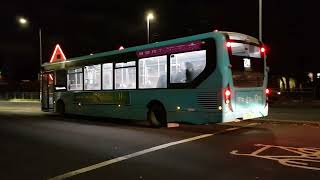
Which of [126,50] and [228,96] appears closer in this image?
[228,96]

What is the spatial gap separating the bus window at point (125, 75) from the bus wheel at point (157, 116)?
137 centimetres

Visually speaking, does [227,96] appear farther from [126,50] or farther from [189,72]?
[126,50]

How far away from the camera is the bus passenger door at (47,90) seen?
2614 centimetres

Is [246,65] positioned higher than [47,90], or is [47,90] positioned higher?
[246,65]

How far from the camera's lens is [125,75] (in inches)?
765

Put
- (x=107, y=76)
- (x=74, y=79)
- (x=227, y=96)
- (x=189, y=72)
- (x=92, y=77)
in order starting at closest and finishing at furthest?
(x=227, y=96) → (x=189, y=72) → (x=107, y=76) → (x=92, y=77) → (x=74, y=79)

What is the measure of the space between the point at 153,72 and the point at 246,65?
11.5 ft

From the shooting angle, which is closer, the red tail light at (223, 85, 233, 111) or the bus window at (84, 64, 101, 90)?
the red tail light at (223, 85, 233, 111)

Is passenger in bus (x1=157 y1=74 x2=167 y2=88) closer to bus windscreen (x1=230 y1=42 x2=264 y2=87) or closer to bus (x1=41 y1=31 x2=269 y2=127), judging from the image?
bus (x1=41 y1=31 x2=269 y2=127)

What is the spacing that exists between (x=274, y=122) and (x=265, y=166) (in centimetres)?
992

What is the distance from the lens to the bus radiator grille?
1519 centimetres

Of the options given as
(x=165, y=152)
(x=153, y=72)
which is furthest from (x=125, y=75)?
(x=165, y=152)

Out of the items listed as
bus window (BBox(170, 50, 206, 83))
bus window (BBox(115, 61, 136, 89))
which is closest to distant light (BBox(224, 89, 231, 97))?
bus window (BBox(170, 50, 206, 83))

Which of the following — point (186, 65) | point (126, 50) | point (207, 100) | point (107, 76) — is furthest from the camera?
point (107, 76)
